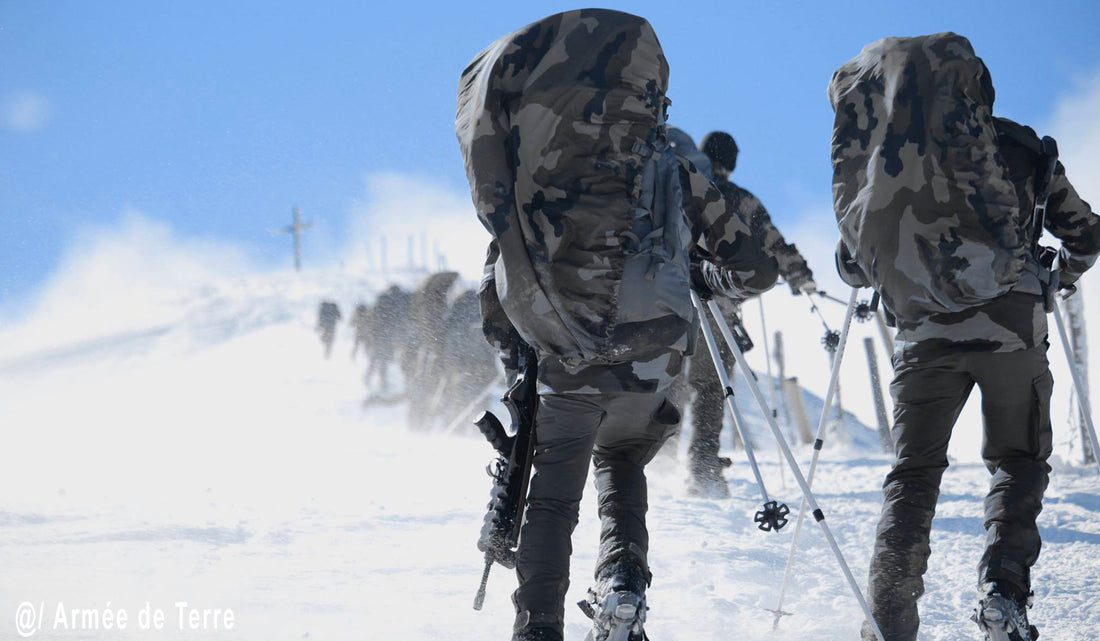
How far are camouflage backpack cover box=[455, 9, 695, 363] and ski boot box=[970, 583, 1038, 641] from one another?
139 cm

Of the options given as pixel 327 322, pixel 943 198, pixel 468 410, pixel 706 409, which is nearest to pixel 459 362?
pixel 468 410

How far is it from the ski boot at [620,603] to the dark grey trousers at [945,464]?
0.93 m

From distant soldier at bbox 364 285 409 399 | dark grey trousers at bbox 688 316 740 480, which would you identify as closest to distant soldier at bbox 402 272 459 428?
distant soldier at bbox 364 285 409 399

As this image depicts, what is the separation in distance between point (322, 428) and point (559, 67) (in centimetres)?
893

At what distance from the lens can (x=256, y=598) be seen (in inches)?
168

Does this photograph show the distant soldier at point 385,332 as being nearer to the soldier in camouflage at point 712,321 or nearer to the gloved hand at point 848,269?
the soldier in camouflage at point 712,321

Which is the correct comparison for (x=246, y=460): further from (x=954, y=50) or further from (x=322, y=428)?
(x=954, y=50)

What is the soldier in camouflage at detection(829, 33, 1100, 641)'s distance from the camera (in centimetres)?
311

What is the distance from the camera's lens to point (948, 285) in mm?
3111

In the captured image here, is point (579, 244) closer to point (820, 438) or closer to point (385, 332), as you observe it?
point (820, 438)

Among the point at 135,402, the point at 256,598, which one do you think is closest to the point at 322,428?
the point at 135,402

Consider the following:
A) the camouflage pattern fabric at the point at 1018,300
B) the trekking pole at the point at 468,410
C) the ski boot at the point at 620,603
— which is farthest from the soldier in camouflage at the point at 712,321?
the trekking pole at the point at 468,410

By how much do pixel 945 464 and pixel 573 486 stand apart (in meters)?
1.38

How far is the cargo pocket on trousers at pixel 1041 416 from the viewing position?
3.18 meters
